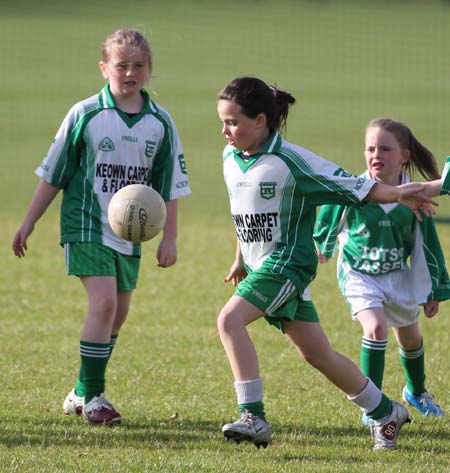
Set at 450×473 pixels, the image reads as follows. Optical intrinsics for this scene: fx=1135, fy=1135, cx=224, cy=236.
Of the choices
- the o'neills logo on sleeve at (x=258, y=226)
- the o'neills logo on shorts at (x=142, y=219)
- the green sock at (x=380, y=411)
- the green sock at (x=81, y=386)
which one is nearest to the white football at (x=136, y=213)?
the o'neills logo on shorts at (x=142, y=219)

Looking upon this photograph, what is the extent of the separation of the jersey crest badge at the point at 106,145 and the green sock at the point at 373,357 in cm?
172

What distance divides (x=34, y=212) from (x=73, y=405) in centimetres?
107

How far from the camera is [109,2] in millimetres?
53469

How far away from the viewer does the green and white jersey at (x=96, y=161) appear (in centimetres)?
609

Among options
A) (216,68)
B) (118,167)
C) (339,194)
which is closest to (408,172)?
(339,194)

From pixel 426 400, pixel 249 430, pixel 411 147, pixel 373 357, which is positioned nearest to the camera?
pixel 249 430

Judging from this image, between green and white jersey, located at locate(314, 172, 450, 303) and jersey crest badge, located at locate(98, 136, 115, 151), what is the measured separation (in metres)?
1.25

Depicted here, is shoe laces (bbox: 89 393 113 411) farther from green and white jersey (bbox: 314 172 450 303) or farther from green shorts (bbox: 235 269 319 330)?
green and white jersey (bbox: 314 172 450 303)

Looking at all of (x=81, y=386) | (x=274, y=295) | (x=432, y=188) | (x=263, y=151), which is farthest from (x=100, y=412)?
(x=432, y=188)

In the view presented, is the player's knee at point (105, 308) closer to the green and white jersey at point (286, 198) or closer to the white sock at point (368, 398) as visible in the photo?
the green and white jersey at point (286, 198)

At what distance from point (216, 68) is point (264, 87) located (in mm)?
36492

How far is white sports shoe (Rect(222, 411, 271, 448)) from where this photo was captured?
5195 millimetres

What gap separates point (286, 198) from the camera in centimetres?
541

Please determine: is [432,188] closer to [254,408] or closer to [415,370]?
[254,408]
